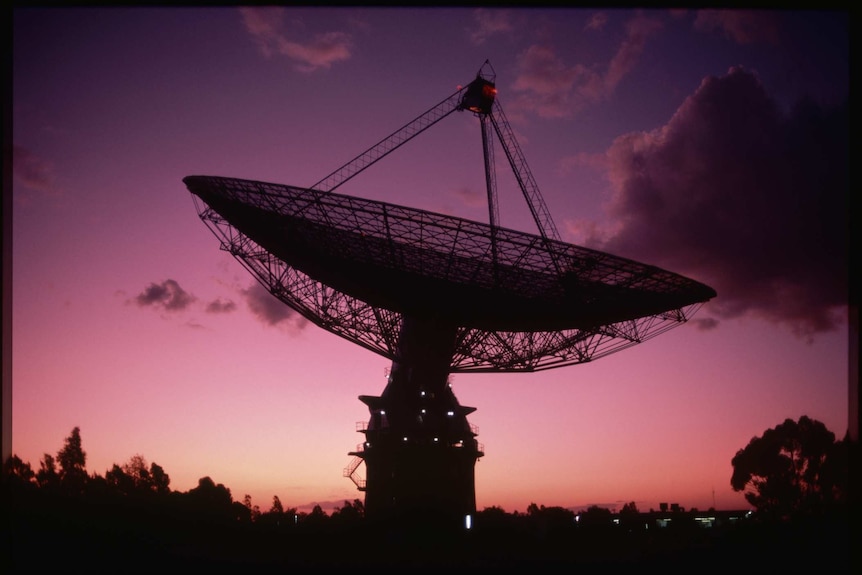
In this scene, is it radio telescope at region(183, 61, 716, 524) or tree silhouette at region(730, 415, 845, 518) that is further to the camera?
tree silhouette at region(730, 415, 845, 518)

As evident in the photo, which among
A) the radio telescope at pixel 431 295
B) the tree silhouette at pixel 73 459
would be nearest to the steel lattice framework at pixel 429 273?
the radio telescope at pixel 431 295

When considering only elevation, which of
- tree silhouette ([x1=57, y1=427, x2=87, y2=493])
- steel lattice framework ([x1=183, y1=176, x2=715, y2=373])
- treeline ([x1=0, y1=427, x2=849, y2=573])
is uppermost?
steel lattice framework ([x1=183, y1=176, x2=715, y2=373])

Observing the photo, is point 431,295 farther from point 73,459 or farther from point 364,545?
point 73,459

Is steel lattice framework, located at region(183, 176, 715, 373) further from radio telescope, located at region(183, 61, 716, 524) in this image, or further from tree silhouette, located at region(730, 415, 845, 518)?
tree silhouette, located at region(730, 415, 845, 518)

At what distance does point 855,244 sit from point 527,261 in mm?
22551

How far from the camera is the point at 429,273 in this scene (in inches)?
1270

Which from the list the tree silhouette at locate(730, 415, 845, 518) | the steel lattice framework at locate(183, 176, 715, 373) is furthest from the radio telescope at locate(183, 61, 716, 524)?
the tree silhouette at locate(730, 415, 845, 518)

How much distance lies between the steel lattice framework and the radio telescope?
0.06 metres

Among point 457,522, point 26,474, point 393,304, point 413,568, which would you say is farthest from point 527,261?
point 26,474

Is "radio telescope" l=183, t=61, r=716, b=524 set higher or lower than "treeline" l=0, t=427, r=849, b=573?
higher

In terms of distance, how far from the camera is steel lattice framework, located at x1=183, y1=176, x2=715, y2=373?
29156 mm

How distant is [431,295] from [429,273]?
135 cm

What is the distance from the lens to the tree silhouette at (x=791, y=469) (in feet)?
197

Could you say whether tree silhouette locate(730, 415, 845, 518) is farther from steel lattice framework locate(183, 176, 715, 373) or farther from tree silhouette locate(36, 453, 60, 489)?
tree silhouette locate(36, 453, 60, 489)
